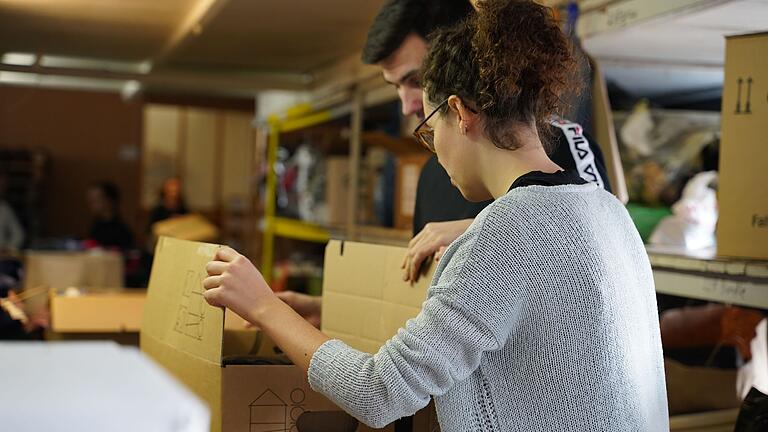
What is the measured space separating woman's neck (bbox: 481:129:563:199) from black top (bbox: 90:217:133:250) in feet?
20.6

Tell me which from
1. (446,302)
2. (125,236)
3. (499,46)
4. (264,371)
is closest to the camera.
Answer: (446,302)

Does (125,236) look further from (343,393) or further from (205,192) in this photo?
(343,393)

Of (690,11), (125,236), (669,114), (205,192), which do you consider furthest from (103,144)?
(690,11)

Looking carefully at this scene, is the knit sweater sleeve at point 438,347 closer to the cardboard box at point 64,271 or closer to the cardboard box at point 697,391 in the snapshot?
the cardboard box at point 697,391

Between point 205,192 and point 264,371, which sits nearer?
point 264,371

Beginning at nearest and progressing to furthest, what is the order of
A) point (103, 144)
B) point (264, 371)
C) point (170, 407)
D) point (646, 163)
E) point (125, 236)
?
point (170, 407)
point (264, 371)
point (646, 163)
point (125, 236)
point (103, 144)

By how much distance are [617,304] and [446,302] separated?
211mm

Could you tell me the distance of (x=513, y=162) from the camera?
1087 mm

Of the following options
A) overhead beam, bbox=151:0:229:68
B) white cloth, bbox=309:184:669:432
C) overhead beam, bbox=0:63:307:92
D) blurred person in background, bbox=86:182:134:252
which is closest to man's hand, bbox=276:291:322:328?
white cloth, bbox=309:184:669:432

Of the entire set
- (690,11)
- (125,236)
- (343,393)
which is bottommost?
(125,236)

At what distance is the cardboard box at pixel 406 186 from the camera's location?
11.5 feet

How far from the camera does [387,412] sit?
38.1 inches

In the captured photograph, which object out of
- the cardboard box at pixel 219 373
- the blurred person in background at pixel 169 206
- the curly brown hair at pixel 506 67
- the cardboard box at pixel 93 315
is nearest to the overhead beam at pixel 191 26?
the cardboard box at pixel 93 315

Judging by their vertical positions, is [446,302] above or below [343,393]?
above
